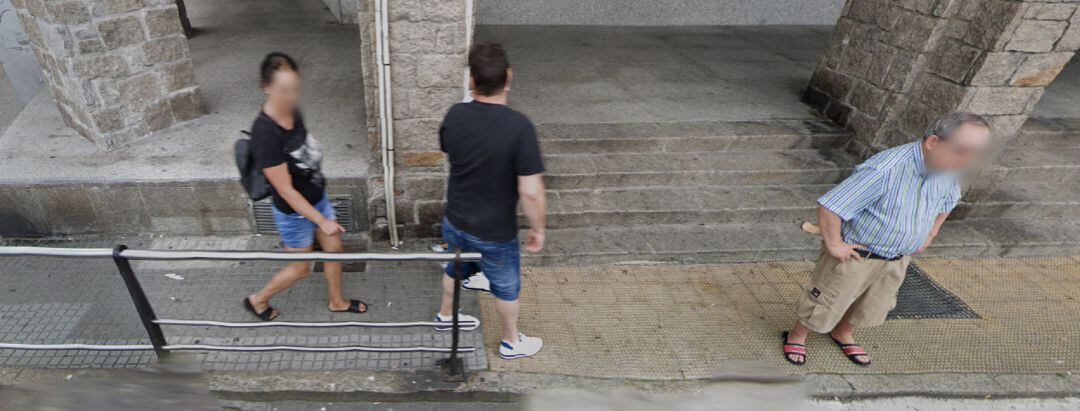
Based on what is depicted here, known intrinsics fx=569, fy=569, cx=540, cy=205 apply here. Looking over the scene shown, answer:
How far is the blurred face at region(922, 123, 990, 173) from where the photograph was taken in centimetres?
263

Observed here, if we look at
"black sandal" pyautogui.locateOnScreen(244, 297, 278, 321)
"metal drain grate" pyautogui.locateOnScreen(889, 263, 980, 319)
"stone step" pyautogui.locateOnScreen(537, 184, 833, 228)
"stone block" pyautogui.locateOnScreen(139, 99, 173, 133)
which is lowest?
"black sandal" pyautogui.locateOnScreen(244, 297, 278, 321)

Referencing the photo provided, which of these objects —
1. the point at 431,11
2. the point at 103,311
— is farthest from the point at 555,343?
the point at 103,311

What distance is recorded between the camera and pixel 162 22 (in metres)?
4.64

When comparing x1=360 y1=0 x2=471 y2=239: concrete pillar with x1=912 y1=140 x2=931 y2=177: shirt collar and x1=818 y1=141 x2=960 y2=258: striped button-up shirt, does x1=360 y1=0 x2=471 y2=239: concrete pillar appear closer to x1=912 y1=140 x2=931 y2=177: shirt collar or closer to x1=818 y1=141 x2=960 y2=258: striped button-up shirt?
x1=818 y1=141 x2=960 y2=258: striped button-up shirt

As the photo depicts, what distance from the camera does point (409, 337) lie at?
3.72 meters

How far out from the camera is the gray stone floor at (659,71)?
234 inches

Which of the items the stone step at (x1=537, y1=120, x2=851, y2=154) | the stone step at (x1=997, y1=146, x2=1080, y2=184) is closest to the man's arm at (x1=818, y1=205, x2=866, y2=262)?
the stone step at (x1=537, y1=120, x2=851, y2=154)

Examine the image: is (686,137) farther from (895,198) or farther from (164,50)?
(164,50)

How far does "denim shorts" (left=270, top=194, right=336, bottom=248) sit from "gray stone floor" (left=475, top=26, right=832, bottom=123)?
2658 mm

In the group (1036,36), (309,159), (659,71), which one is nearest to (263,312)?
(309,159)

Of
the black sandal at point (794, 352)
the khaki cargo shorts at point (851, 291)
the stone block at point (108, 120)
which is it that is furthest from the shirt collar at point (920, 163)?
the stone block at point (108, 120)

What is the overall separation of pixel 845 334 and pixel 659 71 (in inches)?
165

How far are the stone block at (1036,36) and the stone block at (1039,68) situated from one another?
0.08 metres

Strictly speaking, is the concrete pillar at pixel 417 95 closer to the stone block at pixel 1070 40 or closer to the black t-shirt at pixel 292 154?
the black t-shirt at pixel 292 154
